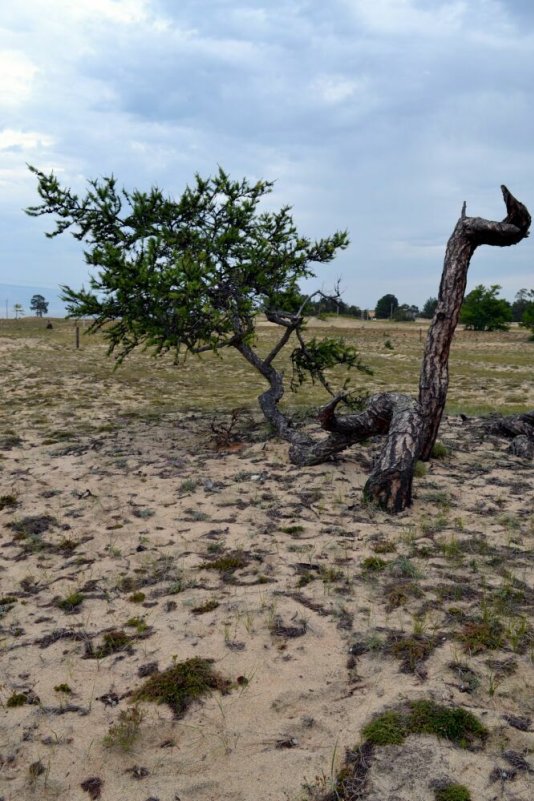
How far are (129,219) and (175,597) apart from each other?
956cm

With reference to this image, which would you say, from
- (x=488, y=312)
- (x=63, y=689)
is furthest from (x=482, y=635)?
(x=488, y=312)

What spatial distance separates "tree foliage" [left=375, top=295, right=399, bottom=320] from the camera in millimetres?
103500

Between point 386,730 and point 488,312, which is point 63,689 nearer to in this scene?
point 386,730

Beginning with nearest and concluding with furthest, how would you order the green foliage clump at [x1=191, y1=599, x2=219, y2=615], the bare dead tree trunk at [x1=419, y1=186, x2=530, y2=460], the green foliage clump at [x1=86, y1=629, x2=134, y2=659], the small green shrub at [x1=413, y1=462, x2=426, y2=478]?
the green foliage clump at [x1=86, y1=629, x2=134, y2=659] → the green foliage clump at [x1=191, y1=599, x2=219, y2=615] → the small green shrub at [x1=413, y1=462, x2=426, y2=478] → the bare dead tree trunk at [x1=419, y1=186, x2=530, y2=460]

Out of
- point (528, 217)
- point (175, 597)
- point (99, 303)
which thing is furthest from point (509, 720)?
point (99, 303)

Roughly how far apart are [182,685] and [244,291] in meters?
9.12

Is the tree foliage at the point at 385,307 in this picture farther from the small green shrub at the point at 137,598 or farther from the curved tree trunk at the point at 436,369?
the small green shrub at the point at 137,598

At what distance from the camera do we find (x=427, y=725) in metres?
3.81

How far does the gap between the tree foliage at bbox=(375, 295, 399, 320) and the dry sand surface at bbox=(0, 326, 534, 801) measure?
96712mm

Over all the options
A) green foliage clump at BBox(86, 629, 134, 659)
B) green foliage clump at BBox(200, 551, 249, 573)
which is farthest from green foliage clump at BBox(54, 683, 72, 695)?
green foliage clump at BBox(200, 551, 249, 573)

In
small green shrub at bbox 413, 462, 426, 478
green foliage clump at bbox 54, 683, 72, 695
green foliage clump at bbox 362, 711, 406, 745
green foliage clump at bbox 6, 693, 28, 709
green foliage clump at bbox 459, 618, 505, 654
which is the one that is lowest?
green foliage clump at bbox 6, 693, 28, 709

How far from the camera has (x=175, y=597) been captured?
585 cm

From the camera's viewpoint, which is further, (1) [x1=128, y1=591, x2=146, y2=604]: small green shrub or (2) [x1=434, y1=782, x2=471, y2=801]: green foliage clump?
(1) [x1=128, y1=591, x2=146, y2=604]: small green shrub

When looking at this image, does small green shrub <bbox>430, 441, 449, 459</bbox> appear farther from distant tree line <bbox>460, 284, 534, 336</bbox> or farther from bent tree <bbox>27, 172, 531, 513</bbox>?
distant tree line <bbox>460, 284, 534, 336</bbox>
